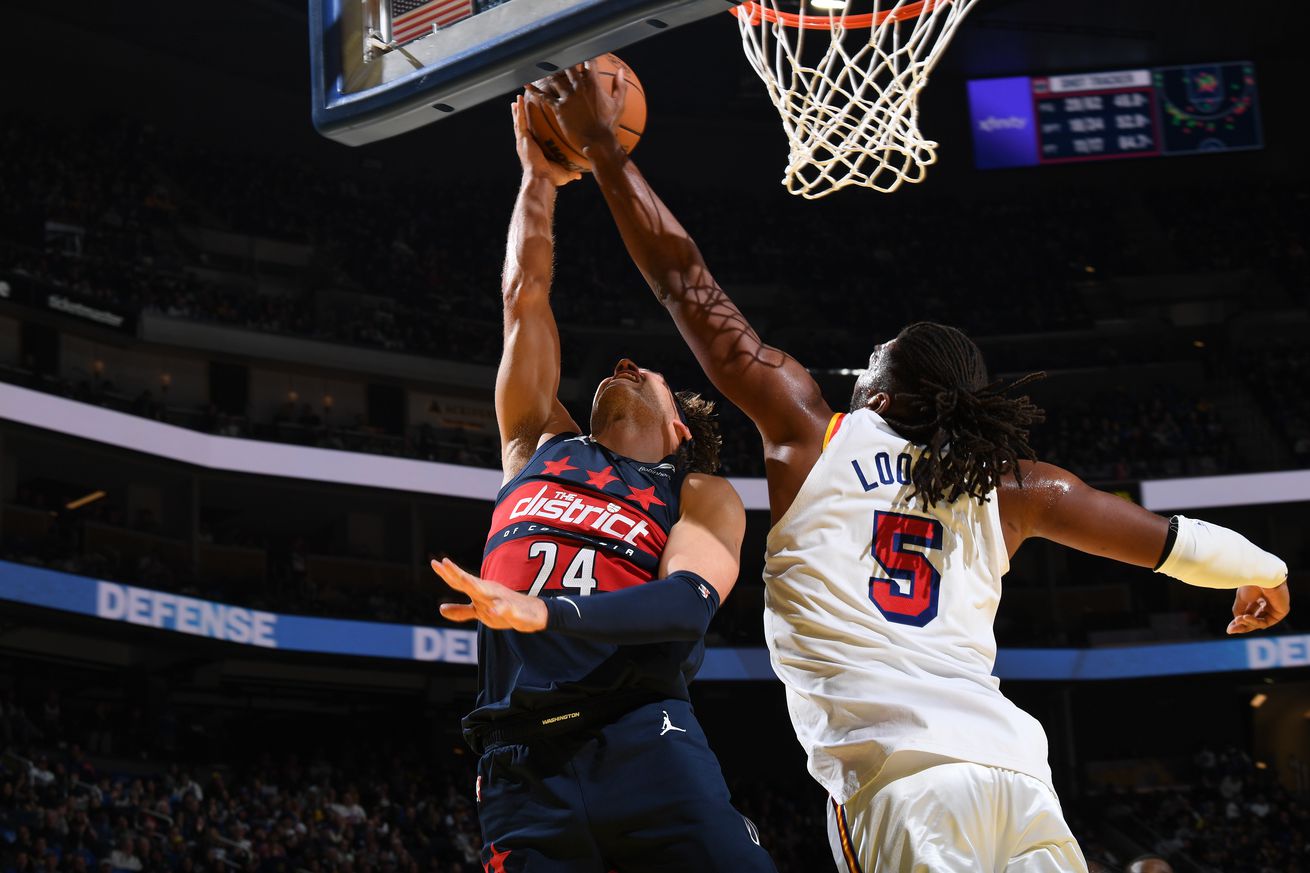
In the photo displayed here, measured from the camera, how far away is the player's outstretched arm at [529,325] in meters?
3.84

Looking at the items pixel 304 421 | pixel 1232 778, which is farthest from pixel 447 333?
pixel 1232 778

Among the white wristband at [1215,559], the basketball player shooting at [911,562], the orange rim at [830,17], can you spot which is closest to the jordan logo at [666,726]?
the basketball player shooting at [911,562]

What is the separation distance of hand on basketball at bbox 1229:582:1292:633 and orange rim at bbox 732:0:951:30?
2.58 metres

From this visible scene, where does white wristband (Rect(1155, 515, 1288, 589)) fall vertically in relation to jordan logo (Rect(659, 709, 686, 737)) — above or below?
above

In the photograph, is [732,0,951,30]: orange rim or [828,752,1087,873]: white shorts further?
[732,0,951,30]: orange rim

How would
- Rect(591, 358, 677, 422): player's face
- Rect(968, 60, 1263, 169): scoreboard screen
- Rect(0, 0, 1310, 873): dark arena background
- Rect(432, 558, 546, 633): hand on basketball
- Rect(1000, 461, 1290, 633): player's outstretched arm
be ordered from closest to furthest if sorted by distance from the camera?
1. Rect(432, 558, 546, 633): hand on basketball
2. Rect(1000, 461, 1290, 633): player's outstretched arm
3. Rect(591, 358, 677, 422): player's face
4. Rect(0, 0, 1310, 873): dark arena background
5. Rect(968, 60, 1263, 169): scoreboard screen

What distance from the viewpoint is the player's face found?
375cm

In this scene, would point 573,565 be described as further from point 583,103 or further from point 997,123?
point 997,123

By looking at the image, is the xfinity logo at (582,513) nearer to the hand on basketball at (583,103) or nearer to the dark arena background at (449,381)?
the hand on basketball at (583,103)

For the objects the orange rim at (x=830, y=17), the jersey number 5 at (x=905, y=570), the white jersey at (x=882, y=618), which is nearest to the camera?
the white jersey at (x=882, y=618)

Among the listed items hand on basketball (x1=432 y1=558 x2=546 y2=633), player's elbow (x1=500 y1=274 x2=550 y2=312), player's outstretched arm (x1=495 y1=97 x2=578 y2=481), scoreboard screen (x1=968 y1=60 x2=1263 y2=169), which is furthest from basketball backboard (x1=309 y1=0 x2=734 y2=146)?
scoreboard screen (x1=968 y1=60 x2=1263 y2=169)

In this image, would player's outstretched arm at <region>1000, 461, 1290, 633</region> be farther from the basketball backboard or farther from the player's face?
the basketball backboard

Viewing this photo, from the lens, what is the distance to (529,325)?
388 cm

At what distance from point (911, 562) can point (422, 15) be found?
190 centimetres
